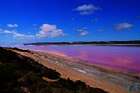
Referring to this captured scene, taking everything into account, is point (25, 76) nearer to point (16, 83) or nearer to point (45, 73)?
point (16, 83)

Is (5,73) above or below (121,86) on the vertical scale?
above

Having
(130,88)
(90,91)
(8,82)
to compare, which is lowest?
(130,88)

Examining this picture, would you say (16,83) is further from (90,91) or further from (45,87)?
(90,91)

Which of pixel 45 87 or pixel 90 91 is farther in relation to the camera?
pixel 90 91

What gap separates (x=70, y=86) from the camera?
10.1 metres

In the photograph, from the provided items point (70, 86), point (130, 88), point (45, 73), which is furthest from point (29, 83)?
point (130, 88)

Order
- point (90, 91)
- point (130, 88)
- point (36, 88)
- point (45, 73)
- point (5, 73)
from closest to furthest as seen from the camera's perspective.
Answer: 1. point (36, 88)
2. point (5, 73)
3. point (90, 91)
4. point (45, 73)
5. point (130, 88)

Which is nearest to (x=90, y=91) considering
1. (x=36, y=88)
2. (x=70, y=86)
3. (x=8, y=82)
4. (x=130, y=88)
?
(x=70, y=86)

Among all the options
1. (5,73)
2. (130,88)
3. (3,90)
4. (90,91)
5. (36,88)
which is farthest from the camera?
(130,88)

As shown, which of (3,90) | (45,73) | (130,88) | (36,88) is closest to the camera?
(3,90)

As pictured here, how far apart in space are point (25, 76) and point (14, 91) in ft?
5.61

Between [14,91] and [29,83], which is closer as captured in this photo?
[14,91]

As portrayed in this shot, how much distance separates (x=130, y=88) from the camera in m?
15.2

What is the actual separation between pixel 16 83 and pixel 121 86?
8.81 meters
